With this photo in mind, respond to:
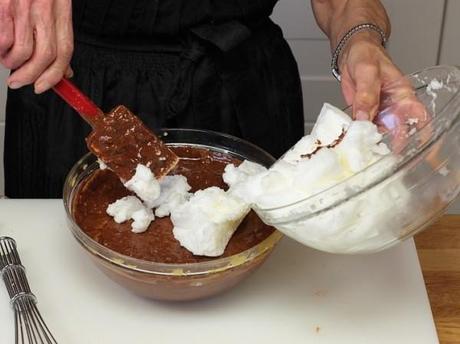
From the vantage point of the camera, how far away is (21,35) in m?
0.86

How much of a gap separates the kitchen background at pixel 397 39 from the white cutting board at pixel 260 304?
877 mm

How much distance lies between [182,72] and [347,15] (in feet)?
0.77

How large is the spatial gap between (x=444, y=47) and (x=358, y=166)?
44.4 inches

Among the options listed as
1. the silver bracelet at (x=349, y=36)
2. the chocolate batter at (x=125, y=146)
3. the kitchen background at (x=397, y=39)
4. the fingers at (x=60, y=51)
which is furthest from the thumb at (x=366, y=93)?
the kitchen background at (x=397, y=39)

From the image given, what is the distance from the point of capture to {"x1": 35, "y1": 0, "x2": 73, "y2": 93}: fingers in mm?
878

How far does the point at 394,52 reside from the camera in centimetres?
182

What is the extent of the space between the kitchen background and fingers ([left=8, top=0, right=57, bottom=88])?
2.97 feet

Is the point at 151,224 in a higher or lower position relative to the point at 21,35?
lower

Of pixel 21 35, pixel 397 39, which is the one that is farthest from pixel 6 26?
pixel 397 39

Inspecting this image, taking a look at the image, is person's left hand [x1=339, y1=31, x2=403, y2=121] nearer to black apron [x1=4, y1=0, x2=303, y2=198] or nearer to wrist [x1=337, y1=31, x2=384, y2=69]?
wrist [x1=337, y1=31, x2=384, y2=69]

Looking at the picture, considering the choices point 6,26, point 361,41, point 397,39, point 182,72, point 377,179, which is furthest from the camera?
point 397,39

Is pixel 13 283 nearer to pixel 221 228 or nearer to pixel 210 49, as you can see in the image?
pixel 221 228

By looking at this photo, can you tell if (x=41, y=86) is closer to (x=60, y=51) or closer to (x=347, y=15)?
(x=60, y=51)

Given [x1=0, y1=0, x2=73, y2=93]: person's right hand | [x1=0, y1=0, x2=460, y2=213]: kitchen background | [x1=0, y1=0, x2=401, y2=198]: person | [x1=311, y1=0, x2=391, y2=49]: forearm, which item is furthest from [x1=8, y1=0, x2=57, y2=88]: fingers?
[x1=0, y1=0, x2=460, y2=213]: kitchen background
